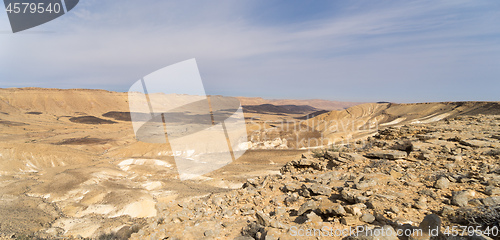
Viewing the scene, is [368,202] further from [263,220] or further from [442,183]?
[263,220]

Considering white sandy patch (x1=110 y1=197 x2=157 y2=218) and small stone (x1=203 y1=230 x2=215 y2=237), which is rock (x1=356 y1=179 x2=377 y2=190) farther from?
white sandy patch (x1=110 y1=197 x2=157 y2=218)

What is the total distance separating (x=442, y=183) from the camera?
4219mm

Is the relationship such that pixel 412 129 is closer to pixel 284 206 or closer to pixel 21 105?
pixel 284 206

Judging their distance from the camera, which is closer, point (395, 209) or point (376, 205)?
point (395, 209)

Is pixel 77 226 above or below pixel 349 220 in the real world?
below

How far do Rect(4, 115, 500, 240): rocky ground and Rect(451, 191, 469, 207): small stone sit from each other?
13 mm

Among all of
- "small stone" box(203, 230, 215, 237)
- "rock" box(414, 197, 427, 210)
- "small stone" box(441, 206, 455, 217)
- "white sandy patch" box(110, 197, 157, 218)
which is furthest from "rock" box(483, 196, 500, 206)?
"white sandy patch" box(110, 197, 157, 218)

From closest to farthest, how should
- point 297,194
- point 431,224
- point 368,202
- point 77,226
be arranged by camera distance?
point 431,224 < point 368,202 < point 297,194 < point 77,226

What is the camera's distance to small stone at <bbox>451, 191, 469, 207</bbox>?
135 inches

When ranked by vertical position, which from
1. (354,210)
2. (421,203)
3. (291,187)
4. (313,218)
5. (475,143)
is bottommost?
(291,187)

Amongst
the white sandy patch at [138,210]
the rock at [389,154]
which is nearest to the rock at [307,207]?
the rock at [389,154]

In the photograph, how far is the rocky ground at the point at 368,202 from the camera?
126 inches

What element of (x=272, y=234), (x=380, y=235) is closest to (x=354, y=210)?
(x=380, y=235)

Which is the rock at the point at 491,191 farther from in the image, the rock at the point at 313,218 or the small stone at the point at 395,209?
the rock at the point at 313,218
